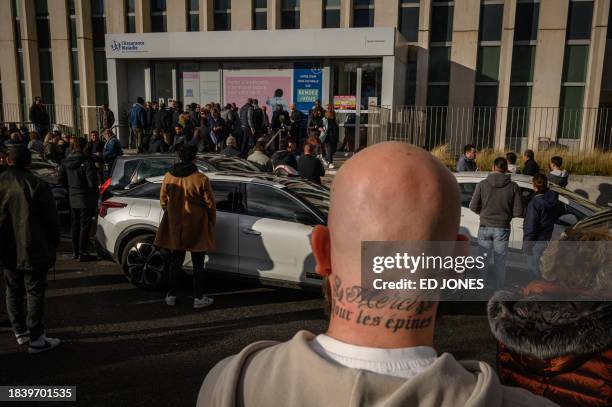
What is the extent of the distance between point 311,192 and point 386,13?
13941 millimetres

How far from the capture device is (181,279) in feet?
23.3

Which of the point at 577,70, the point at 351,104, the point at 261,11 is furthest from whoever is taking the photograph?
the point at 261,11

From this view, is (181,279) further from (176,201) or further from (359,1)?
(359,1)

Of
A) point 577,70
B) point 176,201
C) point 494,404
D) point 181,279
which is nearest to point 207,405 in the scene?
point 494,404

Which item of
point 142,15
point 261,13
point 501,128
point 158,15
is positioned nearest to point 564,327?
point 501,128

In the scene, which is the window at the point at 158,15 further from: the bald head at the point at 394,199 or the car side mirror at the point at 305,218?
the bald head at the point at 394,199

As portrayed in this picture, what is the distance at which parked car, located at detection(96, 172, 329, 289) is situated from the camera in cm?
606

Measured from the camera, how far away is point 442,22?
18.8 meters

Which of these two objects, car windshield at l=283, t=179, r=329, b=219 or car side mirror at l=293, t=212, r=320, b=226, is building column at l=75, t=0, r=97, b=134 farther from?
car side mirror at l=293, t=212, r=320, b=226

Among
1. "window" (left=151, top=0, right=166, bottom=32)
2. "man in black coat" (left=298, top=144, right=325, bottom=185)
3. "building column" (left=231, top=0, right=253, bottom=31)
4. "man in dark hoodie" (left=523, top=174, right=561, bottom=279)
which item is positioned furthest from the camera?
"window" (left=151, top=0, right=166, bottom=32)

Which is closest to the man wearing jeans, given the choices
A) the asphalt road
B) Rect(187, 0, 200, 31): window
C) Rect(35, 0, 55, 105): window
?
the asphalt road

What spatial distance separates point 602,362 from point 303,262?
13.6 ft

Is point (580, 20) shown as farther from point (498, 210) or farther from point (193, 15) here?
point (498, 210)

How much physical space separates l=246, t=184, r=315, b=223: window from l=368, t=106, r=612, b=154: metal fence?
8.22 m
